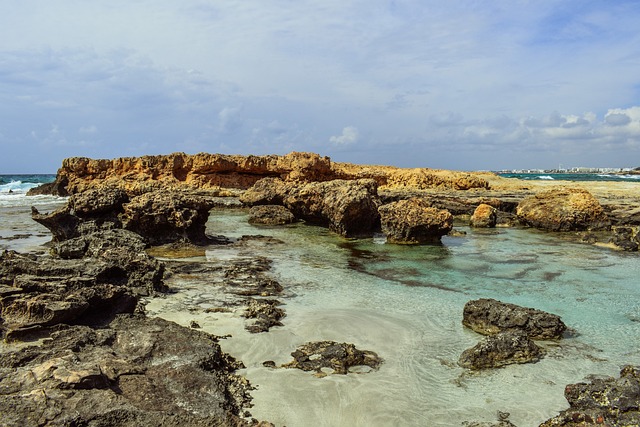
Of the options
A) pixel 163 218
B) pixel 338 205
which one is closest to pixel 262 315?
pixel 163 218

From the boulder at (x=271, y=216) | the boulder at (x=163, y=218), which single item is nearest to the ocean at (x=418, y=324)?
the boulder at (x=163, y=218)

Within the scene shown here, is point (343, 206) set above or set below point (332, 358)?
above

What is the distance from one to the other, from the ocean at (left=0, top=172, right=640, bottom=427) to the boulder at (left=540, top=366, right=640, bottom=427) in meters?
0.19

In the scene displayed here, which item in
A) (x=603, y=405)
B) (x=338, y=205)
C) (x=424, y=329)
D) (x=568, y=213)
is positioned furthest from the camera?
(x=568, y=213)

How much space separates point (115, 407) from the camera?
9.00 feet

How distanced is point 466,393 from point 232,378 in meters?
1.98

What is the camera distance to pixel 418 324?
5.81 m

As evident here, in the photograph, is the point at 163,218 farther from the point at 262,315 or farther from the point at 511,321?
the point at 511,321

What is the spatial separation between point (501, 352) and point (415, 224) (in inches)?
302

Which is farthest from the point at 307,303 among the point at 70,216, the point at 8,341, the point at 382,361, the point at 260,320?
the point at 70,216

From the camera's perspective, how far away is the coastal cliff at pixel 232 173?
27.6 metres

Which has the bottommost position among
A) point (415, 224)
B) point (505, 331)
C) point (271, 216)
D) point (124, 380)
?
point (505, 331)

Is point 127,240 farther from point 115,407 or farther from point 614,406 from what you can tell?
point 614,406

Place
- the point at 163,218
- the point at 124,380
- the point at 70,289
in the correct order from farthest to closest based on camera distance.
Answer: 1. the point at 163,218
2. the point at 70,289
3. the point at 124,380
